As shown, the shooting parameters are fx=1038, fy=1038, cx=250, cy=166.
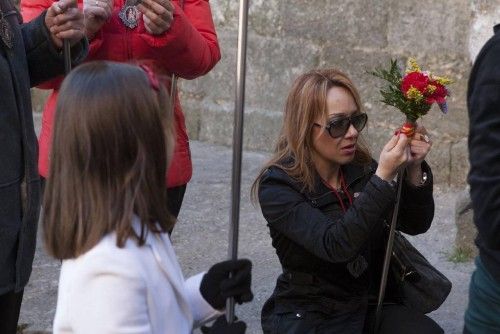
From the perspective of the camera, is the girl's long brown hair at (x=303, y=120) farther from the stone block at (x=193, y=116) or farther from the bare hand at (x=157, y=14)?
the stone block at (x=193, y=116)

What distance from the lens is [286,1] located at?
247 inches

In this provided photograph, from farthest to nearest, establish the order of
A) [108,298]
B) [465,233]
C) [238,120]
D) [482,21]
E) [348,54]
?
[348,54]
[482,21]
[465,233]
[238,120]
[108,298]

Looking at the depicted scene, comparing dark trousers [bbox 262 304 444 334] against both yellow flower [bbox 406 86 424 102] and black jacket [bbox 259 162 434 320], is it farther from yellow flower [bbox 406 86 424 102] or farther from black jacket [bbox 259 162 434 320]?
yellow flower [bbox 406 86 424 102]

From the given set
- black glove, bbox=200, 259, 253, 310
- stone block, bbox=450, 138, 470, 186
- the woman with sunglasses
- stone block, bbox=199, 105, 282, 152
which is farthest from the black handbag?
stone block, bbox=199, 105, 282, 152

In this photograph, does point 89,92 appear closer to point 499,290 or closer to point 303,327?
point 499,290

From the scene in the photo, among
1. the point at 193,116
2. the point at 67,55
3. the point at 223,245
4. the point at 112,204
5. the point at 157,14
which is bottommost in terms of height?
the point at 223,245

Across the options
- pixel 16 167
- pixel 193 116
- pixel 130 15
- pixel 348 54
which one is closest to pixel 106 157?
pixel 16 167

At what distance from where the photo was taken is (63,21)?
118 inches

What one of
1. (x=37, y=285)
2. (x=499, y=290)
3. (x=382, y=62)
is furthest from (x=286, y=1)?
(x=499, y=290)

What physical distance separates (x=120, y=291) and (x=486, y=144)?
817 millimetres

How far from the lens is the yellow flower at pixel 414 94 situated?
2943 millimetres

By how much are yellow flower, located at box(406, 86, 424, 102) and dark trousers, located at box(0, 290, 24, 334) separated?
1220 mm

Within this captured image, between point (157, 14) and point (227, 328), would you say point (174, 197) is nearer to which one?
point (157, 14)

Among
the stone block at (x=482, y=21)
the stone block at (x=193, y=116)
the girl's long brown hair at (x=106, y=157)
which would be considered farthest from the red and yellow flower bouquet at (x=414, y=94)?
the stone block at (x=193, y=116)
